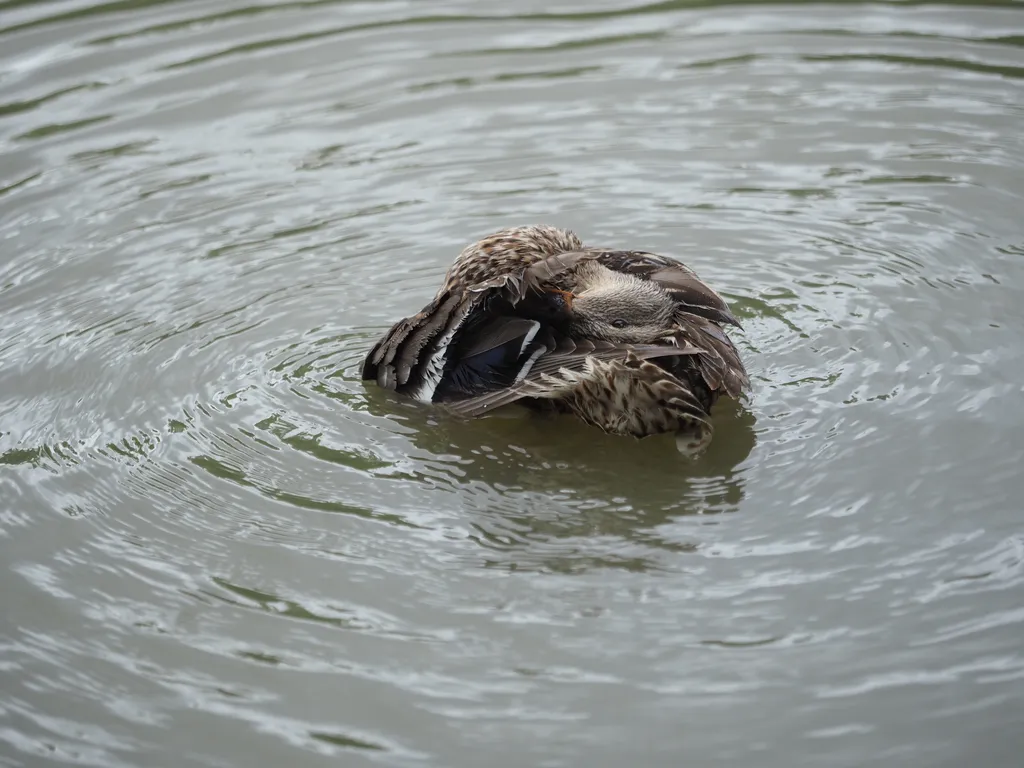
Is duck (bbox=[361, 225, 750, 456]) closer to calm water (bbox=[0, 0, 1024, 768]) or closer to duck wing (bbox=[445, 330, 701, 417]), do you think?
duck wing (bbox=[445, 330, 701, 417])

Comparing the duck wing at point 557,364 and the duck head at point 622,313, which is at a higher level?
the duck head at point 622,313

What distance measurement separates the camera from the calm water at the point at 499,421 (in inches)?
152

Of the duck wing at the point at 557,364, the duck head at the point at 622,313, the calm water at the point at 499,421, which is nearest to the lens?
the calm water at the point at 499,421

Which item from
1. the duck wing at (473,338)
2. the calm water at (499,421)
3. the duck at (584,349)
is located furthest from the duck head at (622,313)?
Answer: the calm water at (499,421)

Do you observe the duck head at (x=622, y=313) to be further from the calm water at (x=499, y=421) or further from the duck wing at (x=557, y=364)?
the calm water at (x=499, y=421)

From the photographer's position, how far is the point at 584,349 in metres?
5.08

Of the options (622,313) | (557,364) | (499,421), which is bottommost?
A: (499,421)

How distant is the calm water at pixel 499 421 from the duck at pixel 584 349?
7.4 inches

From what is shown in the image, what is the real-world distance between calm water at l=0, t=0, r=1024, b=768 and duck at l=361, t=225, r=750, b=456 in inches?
7.4

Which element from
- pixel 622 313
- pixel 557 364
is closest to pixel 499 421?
pixel 557 364

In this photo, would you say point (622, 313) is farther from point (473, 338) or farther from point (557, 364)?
point (473, 338)

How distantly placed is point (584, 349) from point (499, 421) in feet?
2.17

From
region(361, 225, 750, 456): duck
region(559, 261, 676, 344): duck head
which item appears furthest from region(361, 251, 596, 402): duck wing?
region(559, 261, 676, 344): duck head

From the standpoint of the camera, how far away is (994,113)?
823 cm
